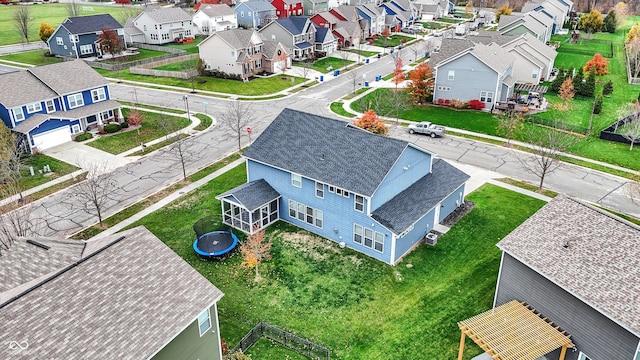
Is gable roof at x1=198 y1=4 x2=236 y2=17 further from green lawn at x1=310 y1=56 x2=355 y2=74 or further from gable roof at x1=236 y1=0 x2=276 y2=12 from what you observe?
green lawn at x1=310 y1=56 x2=355 y2=74

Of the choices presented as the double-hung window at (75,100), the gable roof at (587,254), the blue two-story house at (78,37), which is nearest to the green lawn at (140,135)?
the double-hung window at (75,100)

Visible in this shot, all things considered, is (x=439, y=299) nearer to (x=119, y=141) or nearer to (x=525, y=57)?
(x=119, y=141)

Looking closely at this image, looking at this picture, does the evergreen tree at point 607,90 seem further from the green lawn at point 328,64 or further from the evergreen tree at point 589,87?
the green lawn at point 328,64

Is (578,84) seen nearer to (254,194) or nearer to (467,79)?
(467,79)

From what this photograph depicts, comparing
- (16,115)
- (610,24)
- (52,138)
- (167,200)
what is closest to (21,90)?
(16,115)

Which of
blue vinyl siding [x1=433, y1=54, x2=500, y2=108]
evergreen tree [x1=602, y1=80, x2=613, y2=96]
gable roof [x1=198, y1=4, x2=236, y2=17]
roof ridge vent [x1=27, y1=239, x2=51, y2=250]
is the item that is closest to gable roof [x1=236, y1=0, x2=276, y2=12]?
gable roof [x1=198, y1=4, x2=236, y2=17]

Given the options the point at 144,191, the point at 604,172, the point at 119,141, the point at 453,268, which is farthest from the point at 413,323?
the point at 119,141
